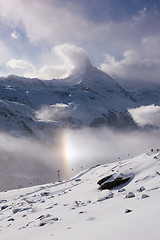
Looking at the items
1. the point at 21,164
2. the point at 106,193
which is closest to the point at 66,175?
the point at 21,164

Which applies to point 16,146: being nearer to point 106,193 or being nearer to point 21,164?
point 21,164

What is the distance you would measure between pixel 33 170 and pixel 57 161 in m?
28.4

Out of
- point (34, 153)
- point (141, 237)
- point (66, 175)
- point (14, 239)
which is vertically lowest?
point (141, 237)

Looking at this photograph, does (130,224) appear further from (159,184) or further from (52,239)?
(159,184)

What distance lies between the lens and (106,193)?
13.7 m

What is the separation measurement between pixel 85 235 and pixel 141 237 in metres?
1.75

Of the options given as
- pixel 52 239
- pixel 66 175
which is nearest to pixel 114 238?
pixel 52 239

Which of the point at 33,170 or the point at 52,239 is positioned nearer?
the point at 52,239

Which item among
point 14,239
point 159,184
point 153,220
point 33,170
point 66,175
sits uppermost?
point 33,170

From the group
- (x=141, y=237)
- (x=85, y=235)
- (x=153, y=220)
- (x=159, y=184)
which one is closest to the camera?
(x=141, y=237)

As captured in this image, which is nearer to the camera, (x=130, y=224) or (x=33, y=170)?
(x=130, y=224)

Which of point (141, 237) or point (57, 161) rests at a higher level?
point (57, 161)

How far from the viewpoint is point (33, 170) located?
17450cm

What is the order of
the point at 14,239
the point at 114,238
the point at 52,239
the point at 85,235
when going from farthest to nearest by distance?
the point at 14,239 → the point at 52,239 → the point at 85,235 → the point at 114,238
